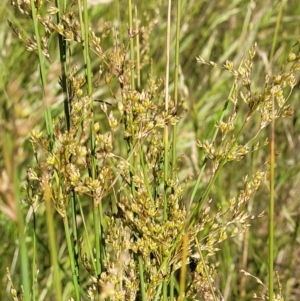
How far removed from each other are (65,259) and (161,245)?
2.56 feet

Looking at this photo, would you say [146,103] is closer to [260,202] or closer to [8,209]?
[8,209]

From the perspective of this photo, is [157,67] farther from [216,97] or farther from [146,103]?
[146,103]

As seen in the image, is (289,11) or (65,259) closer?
(65,259)

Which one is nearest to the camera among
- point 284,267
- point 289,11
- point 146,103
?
point 146,103

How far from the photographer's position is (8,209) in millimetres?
393

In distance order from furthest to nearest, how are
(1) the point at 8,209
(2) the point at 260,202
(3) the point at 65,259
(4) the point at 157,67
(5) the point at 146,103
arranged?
1. (4) the point at 157,67
2. (2) the point at 260,202
3. (3) the point at 65,259
4. (5) the point at 146,103
5. (1) the point at 8,209

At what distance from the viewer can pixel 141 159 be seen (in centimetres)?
87

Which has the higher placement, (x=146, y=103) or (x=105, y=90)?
(x=105, y=90)

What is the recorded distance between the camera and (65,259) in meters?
1.54

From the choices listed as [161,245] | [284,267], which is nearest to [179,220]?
[161,245]

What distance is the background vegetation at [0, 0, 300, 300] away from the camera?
77 centimetres

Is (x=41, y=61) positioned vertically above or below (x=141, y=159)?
above

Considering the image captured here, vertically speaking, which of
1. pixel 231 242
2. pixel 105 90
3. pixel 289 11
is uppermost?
pixel 289 11

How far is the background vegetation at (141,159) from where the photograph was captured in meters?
Answer: 0.77
